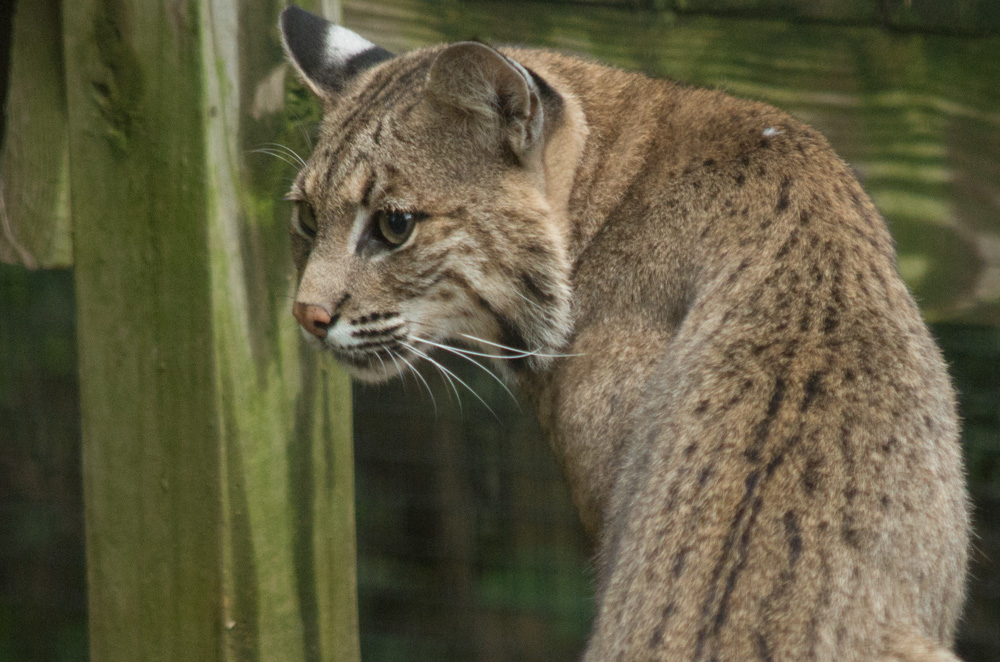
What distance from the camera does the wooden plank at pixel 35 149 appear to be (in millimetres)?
2465

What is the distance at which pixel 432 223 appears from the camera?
2523mm

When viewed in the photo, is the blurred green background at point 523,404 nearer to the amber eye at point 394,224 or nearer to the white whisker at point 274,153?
the white whisker at point 274,153

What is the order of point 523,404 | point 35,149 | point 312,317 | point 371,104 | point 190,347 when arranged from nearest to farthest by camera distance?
point 190,347 < point 312,317 < point 35,149 < point 371,104 < point 523,404

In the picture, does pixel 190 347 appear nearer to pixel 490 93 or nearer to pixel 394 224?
pixel 394 224

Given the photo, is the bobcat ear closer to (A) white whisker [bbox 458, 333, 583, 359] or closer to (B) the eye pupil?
(B) the eye pupil

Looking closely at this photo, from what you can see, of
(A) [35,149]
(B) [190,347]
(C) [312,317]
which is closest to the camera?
(B) [190,347]

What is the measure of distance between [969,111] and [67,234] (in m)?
2.27

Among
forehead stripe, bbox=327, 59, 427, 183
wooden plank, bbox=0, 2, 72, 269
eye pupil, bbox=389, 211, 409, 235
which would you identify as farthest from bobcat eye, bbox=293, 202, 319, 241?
wooden plank, bbox=0, 2, 72, 269

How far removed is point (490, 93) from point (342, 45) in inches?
19.4

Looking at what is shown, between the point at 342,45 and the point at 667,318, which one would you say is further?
the point at 342,45

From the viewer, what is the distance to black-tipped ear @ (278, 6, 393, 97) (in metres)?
2.28

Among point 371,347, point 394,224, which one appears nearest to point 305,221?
point 394,224

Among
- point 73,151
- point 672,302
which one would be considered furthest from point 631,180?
point 73,151

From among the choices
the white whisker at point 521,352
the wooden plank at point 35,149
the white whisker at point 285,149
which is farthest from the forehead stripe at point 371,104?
the wooden plank at point 35,149
